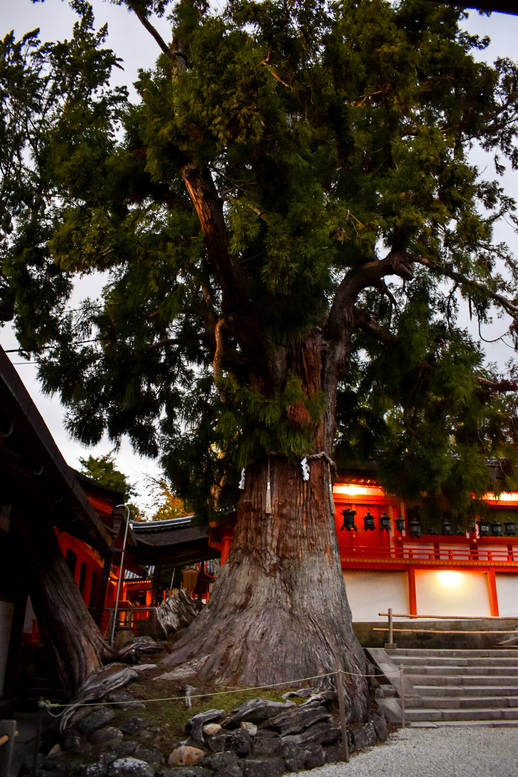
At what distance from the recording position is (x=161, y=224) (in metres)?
7.28

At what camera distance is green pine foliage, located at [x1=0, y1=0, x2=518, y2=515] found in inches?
234

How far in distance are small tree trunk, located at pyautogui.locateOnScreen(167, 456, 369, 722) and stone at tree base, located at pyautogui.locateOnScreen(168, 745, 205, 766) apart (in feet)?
3.44

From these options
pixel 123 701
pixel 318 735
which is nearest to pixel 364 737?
pixel 318 735

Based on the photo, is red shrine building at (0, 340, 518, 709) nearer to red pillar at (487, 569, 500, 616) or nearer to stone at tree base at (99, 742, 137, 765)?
red pillar at (487, 569, 500, 616)

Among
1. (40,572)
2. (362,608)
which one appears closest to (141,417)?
(40,572)

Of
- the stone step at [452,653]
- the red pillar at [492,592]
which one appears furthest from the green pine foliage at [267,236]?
the red pillar at [492,592]

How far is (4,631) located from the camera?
17.6ft

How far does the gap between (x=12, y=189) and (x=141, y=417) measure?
12.8 ft

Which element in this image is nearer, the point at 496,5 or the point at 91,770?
the point at 496,5

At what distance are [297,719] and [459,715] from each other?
256 cm

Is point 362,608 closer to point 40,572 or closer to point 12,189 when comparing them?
point 40,572

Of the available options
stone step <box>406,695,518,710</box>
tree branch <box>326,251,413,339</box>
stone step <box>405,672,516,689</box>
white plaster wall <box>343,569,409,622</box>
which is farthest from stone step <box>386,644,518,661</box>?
white plaster wall <box>343,569,409,622</box>

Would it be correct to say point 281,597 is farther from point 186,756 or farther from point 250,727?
point 186,756

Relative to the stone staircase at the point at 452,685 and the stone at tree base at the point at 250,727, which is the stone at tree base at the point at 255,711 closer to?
the stone at tree base at the point at 250,727
